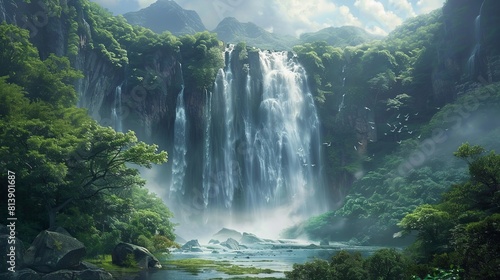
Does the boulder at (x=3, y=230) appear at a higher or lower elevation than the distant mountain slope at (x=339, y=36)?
lower

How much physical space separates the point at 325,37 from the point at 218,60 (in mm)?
85706

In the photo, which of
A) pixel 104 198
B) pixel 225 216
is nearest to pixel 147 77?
pixel 225 216

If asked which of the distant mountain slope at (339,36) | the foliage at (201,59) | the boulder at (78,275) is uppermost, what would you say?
the distant mountain slope at (339,36)

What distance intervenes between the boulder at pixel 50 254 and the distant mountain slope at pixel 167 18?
146 meters

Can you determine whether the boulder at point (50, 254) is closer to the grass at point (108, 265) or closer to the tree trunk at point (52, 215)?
the grass at point (108, 265)

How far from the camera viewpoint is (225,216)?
61.9 metres

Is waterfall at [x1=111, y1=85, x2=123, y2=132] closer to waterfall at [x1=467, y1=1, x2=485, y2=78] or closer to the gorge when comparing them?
the gorge

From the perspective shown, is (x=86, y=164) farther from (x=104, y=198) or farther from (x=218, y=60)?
(x=218, y=60)

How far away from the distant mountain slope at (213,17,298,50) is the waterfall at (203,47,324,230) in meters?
92.9

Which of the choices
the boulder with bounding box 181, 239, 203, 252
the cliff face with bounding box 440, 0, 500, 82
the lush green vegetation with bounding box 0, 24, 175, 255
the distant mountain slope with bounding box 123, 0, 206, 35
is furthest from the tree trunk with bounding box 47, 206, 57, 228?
the distant mountain slope with bounding box 123, 0, 206, 35

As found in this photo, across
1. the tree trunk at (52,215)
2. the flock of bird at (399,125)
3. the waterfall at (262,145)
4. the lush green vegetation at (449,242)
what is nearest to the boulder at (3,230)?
the tree trunk at (52,215)

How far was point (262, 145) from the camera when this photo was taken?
66.4 meters

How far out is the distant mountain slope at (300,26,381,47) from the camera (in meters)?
136

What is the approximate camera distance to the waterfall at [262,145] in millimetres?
63438
